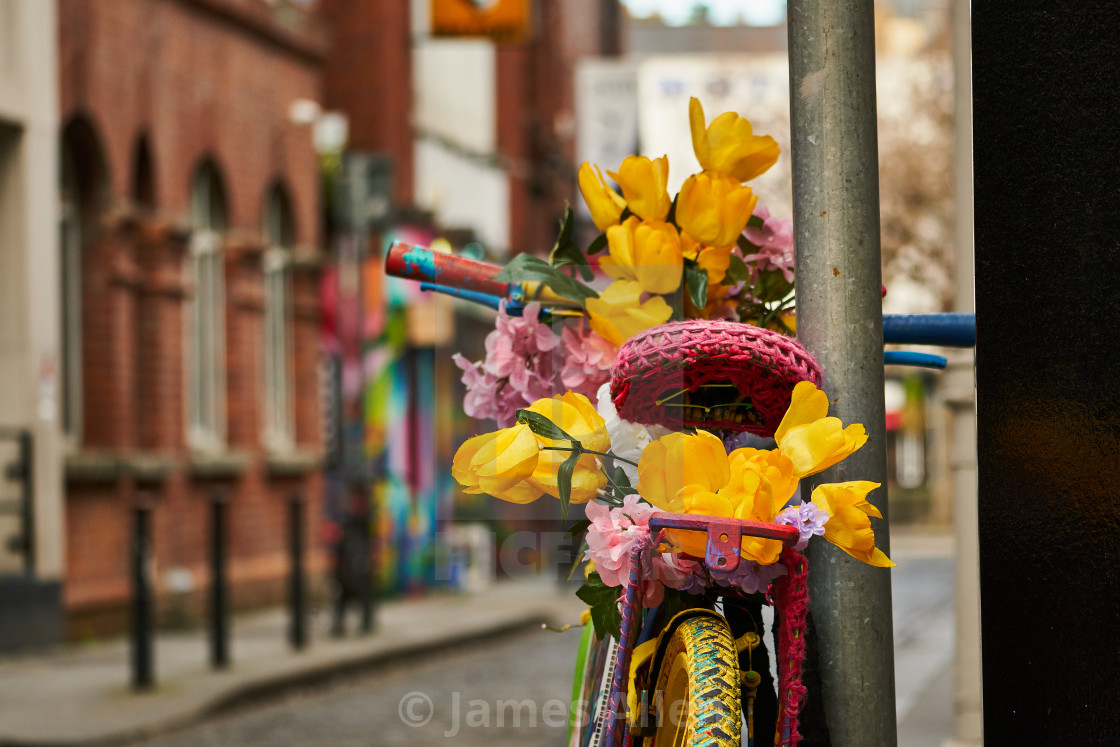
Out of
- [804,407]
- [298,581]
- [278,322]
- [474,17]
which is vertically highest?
[474,17]

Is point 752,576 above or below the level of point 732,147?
below

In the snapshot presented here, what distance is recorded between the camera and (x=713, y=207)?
2195 millimetres

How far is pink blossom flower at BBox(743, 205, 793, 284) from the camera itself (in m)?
2.34

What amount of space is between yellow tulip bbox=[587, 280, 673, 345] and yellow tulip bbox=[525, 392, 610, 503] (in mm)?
168

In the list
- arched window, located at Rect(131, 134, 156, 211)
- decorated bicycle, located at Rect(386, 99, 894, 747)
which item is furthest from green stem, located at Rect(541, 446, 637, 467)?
arched window, located at Rect(131, 134, 156, 211)

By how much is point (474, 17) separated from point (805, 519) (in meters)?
12.3

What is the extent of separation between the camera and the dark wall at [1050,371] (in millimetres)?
1892

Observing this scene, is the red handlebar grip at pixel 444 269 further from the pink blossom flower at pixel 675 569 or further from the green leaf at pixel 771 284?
the pink blossom flower at pixel 675 569

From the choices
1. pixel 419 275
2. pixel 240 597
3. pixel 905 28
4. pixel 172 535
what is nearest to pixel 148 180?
pixel 172 535

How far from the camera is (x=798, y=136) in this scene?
2107 millimetres

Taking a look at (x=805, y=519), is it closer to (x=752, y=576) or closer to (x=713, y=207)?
(x=752, y=576)

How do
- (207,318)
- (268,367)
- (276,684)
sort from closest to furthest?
(276,684)
(207,318)
(268,367)

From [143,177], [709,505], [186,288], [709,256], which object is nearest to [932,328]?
[709,256]

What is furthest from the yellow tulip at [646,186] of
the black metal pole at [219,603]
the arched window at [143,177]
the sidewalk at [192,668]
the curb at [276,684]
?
the arched window at [143,177]
